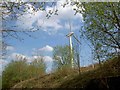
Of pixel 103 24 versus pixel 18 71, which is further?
pixel 18 71

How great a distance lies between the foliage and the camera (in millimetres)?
22656

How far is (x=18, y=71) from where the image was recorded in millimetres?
23234

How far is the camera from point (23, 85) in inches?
728

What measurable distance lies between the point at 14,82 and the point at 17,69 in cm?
114

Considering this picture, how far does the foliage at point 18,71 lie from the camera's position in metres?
22.7

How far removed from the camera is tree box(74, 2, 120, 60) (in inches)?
349

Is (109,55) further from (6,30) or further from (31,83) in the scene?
(31,83)

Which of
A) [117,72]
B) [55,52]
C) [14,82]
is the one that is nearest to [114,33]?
[117,72]

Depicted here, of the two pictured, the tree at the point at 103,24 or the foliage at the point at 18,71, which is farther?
the foliage at the point at 18,71

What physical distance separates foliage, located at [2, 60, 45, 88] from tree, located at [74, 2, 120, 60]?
13.8 m

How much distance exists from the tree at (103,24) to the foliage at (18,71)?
13.8 meters

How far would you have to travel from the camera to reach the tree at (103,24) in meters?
8.87

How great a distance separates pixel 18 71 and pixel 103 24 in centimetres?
1529

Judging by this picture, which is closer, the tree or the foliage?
the tree
